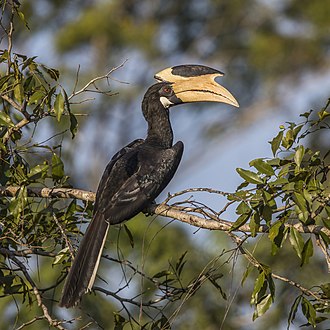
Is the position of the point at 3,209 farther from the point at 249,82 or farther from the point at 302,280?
the point at 249,82

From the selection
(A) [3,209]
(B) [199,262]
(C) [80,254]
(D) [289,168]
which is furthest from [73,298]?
(B) [199,262]

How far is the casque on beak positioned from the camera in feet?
15.7

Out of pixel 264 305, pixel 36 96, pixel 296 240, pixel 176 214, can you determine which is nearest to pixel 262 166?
pixel 296 240

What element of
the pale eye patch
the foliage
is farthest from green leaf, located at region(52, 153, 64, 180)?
the pale eye patch

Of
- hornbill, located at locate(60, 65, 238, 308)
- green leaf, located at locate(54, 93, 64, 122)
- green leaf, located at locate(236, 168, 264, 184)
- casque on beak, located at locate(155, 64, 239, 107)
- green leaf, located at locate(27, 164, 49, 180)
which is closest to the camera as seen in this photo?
green leaf, located at locate(236, 168, 264, 184)

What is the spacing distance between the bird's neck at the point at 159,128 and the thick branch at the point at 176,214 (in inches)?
36.7

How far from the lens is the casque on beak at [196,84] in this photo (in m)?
4.77

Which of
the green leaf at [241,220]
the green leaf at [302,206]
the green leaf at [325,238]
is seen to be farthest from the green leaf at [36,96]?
the green leaf at [325,238]

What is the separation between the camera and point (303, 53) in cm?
1734

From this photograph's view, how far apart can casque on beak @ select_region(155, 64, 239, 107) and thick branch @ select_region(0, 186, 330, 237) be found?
0.93 metres

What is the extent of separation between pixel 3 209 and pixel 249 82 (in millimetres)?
14792

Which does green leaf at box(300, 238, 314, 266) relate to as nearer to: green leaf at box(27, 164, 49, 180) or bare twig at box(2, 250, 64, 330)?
bare twig at box(2, 250, 64, 330)

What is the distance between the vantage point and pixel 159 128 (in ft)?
16.5

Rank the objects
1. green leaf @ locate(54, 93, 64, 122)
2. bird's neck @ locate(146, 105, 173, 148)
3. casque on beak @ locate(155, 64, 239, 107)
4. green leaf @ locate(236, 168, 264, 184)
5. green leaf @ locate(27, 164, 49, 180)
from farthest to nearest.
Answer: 1. bird's neck @ locate(146, 105, 173, 148)
2. casque on beak @ locate(155, 64, 239, 107)
3. green leaf @ locate(27, 164, 49, 180)
4. green leaf @ locate(54, 93, 64, 122)
5. green leaf @ locate(236, 168, 264, 184)
